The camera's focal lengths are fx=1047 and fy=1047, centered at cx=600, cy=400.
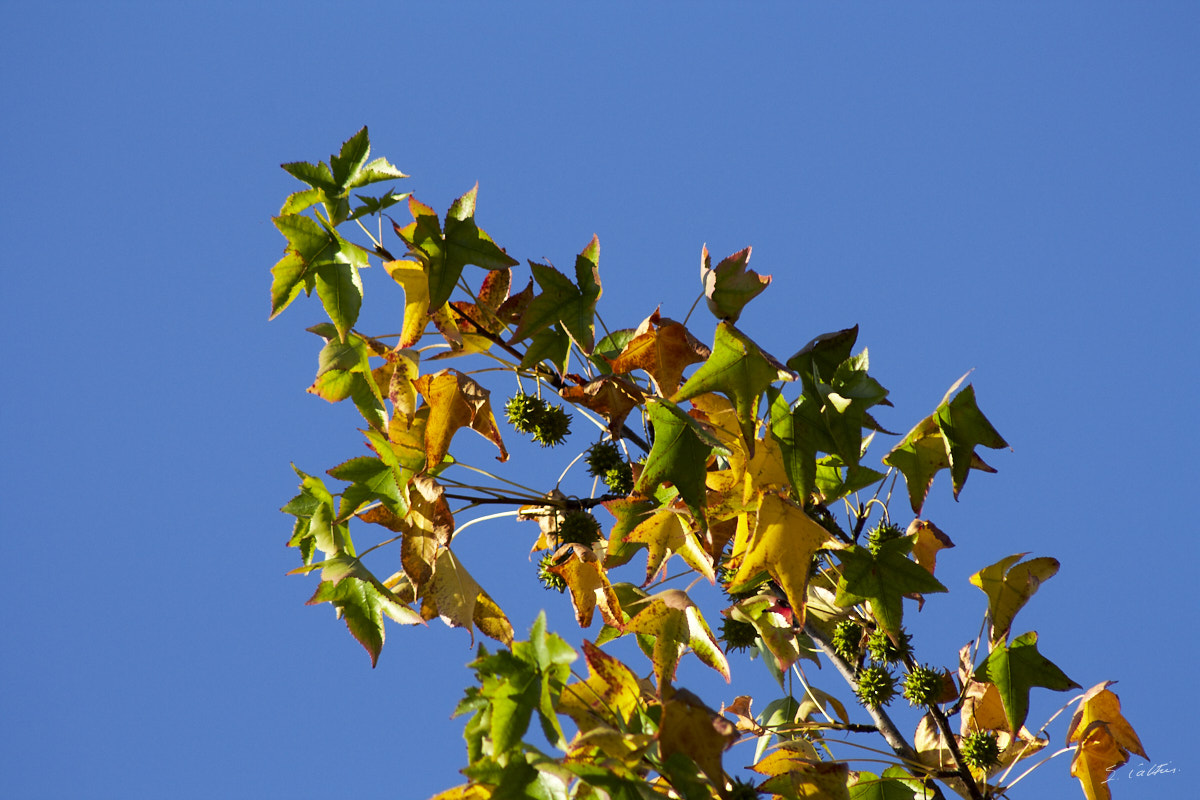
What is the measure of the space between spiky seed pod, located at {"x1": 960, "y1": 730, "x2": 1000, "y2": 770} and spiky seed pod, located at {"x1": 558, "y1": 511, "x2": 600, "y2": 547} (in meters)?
0.94

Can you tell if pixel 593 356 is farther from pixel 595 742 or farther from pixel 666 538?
pixel 595 742

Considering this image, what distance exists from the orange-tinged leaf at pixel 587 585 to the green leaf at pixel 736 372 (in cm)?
49

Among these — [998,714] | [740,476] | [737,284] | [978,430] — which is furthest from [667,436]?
[998,714]

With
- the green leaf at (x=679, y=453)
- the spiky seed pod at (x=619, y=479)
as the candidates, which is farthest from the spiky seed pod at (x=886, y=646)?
the green leaf at (x=679, y=453)

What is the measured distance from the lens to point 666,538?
6.43 feet

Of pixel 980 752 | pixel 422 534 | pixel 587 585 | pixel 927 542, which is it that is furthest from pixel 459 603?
pixel 980 752

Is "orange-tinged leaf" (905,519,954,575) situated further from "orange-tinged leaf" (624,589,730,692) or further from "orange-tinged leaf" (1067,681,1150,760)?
"orange-tinged leaf" (624,589,730,692)

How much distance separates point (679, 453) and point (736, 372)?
17 cm

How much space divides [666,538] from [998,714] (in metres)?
0.94

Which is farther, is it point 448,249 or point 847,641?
point 847,641

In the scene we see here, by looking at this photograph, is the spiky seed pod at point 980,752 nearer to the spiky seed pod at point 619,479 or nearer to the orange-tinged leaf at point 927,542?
the orange-tinged leaf at point 927,542

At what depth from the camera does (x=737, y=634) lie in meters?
2.45

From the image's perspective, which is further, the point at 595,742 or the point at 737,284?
the point at 737,284

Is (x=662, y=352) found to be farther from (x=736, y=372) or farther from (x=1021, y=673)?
(x=1021, y=673)
